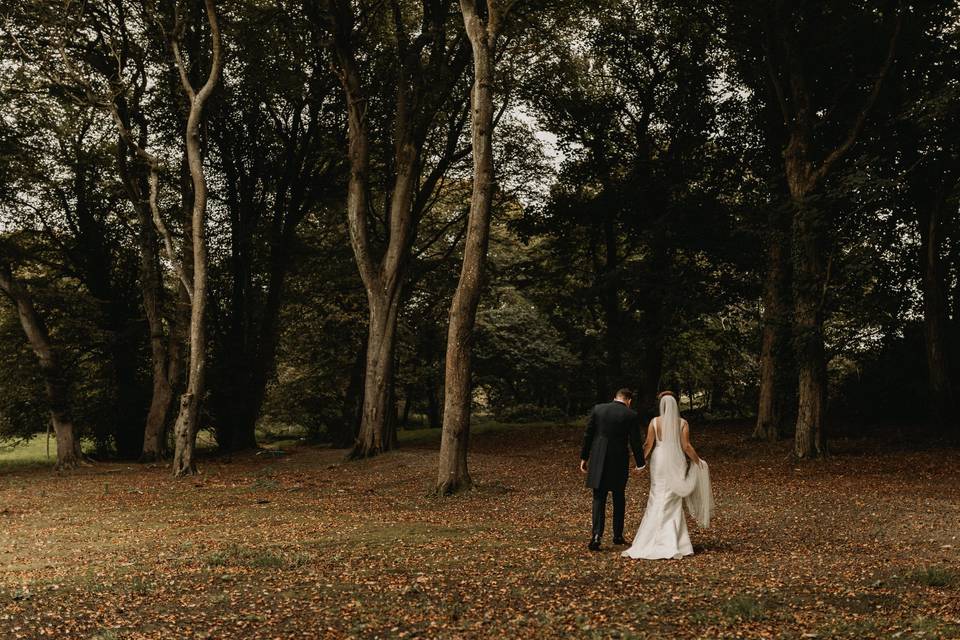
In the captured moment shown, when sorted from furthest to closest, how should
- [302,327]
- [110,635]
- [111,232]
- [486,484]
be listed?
[302,327] < [111,232] < [486,484] < [110,635]

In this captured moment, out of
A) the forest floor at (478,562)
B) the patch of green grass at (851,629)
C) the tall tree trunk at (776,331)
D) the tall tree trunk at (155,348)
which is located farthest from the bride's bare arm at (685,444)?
the tall tree trunk at (155,348)

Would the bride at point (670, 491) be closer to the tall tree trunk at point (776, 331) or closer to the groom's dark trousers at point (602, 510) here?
the groom's dark trousers at point (602, 510)

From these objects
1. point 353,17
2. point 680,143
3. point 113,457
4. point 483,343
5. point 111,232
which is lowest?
point 113,457

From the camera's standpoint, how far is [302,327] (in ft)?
116

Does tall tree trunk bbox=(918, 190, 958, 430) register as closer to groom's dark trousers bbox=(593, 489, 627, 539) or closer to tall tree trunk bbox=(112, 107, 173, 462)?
groom's dark trousers bbox=(593, 489, 627, 539)

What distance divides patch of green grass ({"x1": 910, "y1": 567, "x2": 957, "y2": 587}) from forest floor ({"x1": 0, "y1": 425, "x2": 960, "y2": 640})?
0.09 feet

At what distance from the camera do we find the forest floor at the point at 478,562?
667 centimetres

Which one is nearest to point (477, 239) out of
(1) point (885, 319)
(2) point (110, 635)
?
(2) point (110, 635)

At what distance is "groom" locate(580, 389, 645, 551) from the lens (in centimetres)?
998

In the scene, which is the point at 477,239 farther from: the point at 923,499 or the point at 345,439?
the point at 345,439

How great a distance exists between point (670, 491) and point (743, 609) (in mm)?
2721

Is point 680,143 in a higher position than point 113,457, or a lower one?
higher

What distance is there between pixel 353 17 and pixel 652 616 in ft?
70.6

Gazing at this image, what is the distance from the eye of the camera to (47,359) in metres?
25.9
